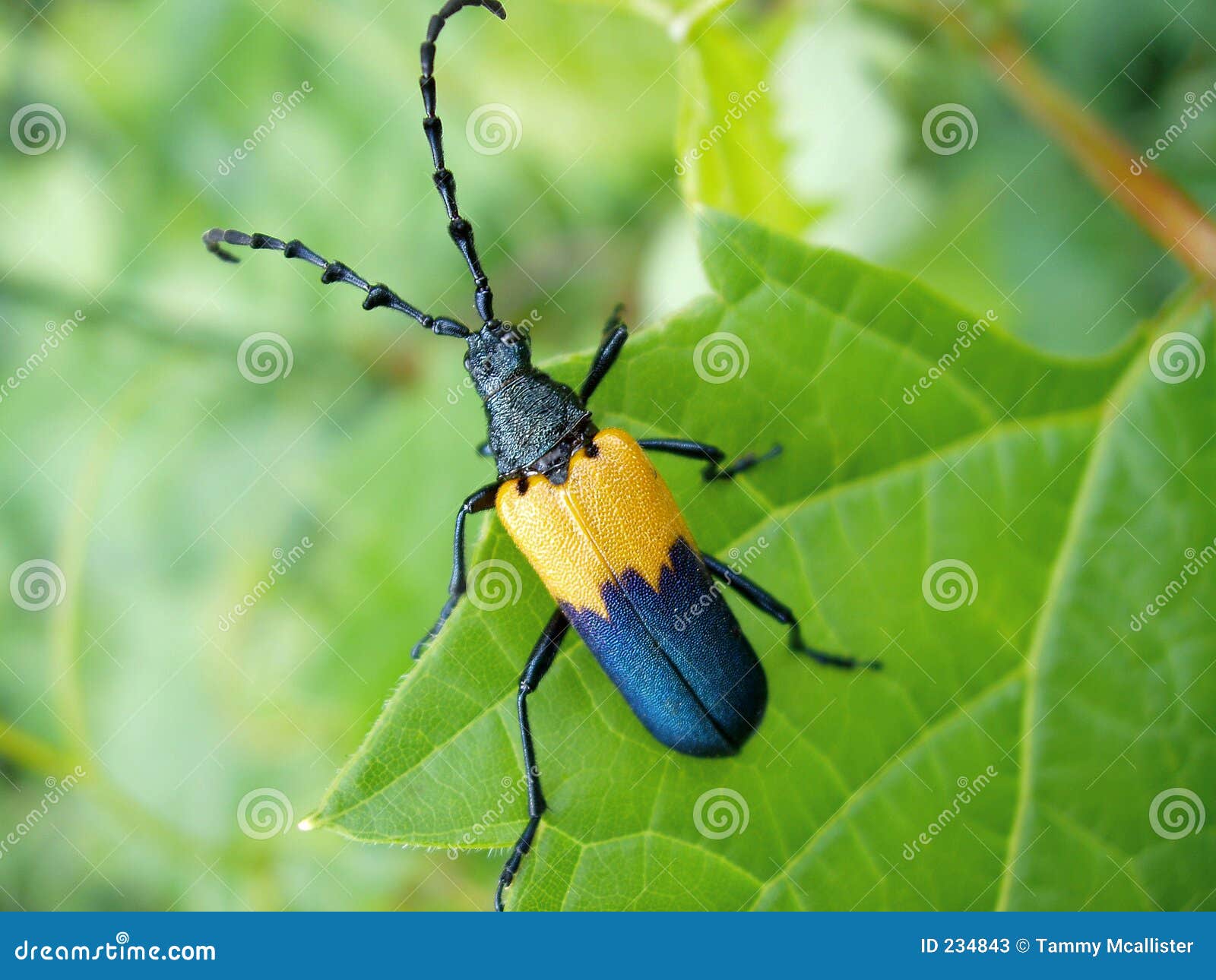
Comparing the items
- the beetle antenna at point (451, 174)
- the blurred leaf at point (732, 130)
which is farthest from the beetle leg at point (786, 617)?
the beetle antenna at point (451, 174)

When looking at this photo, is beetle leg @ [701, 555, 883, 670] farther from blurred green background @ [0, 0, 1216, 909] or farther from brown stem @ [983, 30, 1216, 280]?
brown stem @ [983, 30, 1216, 280]

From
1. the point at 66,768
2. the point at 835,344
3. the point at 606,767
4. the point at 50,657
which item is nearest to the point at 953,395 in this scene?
the point at 835,344

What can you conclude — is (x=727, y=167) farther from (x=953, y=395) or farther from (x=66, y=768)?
(x=66, y=768)

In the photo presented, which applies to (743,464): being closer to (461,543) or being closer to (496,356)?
(461,543)

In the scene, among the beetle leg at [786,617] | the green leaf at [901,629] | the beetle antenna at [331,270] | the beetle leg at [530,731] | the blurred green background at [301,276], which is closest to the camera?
the beetle leg at [530,731]

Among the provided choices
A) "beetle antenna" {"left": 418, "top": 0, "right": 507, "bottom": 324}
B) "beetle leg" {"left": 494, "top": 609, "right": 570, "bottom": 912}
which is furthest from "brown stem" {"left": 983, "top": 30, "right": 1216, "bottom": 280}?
"beetle leg" {"left": 494, "top": 609, "right": 570, "bottom": 912}

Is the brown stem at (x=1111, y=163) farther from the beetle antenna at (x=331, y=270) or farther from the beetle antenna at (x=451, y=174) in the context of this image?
the beetle antenna at (x=331, y=270)

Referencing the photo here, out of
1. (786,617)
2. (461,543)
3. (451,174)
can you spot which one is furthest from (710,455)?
(451,174)

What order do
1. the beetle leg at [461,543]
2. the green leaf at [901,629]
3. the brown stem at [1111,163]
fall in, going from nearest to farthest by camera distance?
the green leaf at [901,629], the brown stem at [1111,163], the beetle leg at [461,543]
